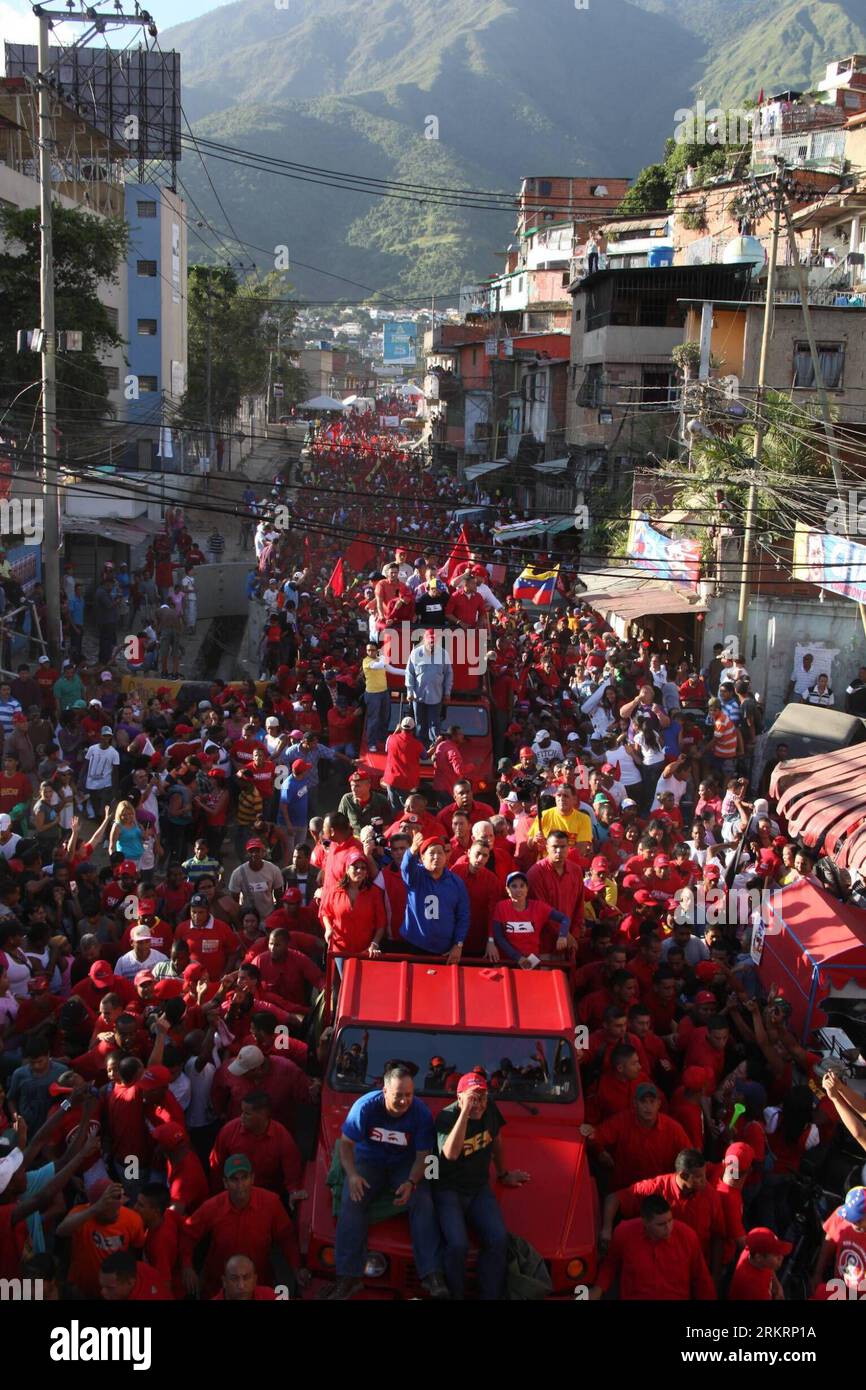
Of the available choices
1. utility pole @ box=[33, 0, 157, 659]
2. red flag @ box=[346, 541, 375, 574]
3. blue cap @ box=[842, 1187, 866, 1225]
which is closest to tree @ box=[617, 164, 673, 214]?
red flag @ box=[346, 541, 375, 574]

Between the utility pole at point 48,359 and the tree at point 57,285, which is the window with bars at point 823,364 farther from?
the utility pole at point 48,359

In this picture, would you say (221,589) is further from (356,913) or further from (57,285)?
(356,913)

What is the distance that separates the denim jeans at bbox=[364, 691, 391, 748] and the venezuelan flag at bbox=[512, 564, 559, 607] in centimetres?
936

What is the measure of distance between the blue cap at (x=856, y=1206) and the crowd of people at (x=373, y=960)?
0.01 meters

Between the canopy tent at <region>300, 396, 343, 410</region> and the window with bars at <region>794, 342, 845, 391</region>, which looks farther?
the canopy tent at <region>300, 396, 343, 410</region>

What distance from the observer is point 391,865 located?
8547 millimetres

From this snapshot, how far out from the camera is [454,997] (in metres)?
6.77

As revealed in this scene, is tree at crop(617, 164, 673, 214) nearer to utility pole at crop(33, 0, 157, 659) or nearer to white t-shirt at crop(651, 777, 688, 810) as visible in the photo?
utility pole at crop(33, 0, 157, 659)

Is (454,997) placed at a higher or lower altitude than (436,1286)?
higher

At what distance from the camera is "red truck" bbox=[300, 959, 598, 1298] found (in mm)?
5781

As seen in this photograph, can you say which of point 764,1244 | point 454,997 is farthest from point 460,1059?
point 764,1244

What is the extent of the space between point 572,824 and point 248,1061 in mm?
4060
